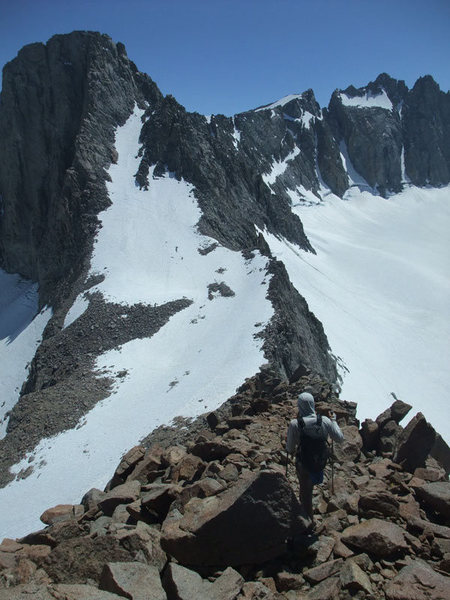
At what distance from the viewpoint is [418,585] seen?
5094mm

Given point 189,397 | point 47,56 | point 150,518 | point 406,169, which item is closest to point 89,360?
point 189,397

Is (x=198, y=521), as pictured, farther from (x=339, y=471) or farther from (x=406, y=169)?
(x=406, y=169)

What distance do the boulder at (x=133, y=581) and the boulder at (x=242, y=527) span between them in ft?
1.88

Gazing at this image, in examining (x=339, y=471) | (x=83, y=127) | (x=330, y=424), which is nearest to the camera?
(x=330, y=424)

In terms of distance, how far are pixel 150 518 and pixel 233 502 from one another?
1.99 m

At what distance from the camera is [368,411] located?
97.6ft

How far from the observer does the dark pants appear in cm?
685

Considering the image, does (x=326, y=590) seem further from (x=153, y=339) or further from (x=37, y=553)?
(x=153, y=339)

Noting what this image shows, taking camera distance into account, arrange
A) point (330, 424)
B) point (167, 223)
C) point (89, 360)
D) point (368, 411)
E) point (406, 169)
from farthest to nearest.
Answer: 1. point (406, 169)
2. point (167, 223)
3. point (368, 411)
4. point (89, 360)
5. point (330, 424)

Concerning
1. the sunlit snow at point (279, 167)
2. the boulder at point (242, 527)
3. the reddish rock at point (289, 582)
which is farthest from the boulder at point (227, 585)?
the sunlit snow at point (279, 167)

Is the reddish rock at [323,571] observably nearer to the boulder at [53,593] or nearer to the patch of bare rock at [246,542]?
the patch of bare rock at [246,542]

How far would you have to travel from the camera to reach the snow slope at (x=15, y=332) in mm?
33469

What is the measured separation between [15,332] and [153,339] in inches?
951

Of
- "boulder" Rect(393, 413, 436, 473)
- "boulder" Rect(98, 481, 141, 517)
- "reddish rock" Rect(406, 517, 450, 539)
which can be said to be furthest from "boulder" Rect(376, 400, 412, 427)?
"boulder" Rect(98, 481, 141, 517)
